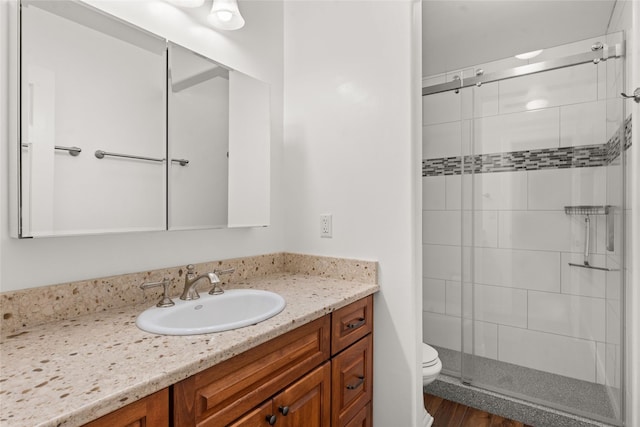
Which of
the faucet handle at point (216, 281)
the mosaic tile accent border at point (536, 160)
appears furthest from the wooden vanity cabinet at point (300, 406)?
the mosaic tile accent border at point (536, 160)

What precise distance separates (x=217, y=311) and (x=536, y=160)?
2264mm

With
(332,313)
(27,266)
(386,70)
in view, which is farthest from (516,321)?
(27,266)

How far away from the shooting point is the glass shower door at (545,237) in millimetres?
2039

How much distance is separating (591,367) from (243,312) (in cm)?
225

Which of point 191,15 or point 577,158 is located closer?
point 191,15

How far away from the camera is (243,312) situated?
1.36 meters

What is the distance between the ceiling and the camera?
1.94 meters

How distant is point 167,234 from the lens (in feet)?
4.40

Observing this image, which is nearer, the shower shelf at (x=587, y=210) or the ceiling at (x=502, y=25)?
the ceiling at (x=502, y=25)

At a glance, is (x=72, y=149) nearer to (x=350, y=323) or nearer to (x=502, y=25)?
(x=350, y=323)

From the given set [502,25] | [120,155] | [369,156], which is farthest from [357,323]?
[502,25]

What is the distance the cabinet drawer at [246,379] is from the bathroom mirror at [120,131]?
0.62 m

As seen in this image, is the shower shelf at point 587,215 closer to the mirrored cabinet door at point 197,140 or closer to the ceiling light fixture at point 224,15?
the mirrored cabinet door at point 197,140

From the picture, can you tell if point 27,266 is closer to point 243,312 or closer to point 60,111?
point 60,111
